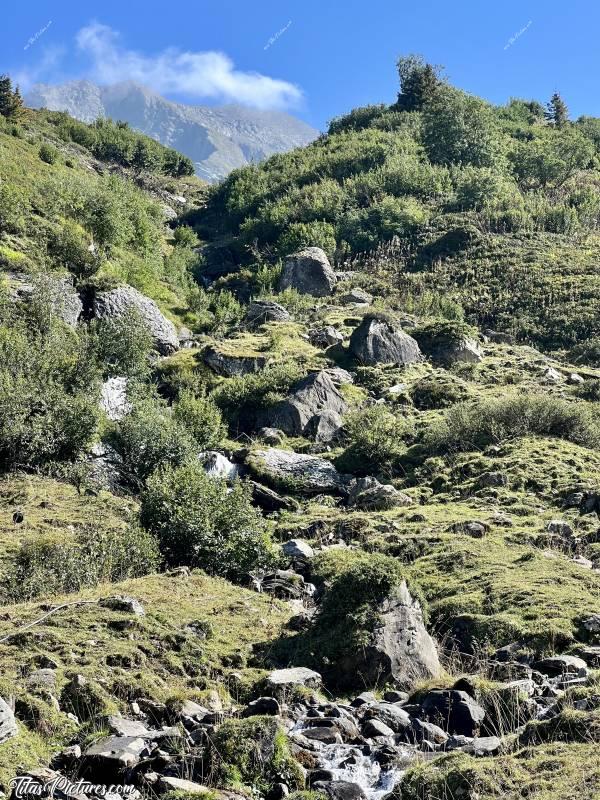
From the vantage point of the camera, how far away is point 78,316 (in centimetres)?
3550

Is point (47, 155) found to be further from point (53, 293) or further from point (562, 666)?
point (562, 666)

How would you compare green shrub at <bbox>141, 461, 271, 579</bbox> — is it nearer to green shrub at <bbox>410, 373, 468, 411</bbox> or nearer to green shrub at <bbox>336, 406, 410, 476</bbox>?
green shrub at <bbox>336, 406, 410, 476</bbox>

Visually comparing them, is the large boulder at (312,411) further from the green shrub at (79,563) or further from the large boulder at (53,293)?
the green shrub at (79,563)

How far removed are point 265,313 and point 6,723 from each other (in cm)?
3652

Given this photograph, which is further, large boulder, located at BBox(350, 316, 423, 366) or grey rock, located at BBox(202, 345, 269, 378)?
large boulder, located at BBox(350, 316, 423, 366)

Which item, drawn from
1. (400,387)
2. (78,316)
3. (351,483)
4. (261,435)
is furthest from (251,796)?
(78,316)

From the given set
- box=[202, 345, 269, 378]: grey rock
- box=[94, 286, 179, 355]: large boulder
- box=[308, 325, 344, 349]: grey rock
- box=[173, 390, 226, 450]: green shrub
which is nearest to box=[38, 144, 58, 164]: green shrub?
box=[94, 286, 179, 355]: large boulder

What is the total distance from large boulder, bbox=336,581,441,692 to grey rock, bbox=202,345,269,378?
23471 millimetres

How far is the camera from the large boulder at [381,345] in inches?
1475

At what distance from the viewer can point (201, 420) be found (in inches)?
1155

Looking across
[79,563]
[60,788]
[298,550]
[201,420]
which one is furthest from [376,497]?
[60,788]

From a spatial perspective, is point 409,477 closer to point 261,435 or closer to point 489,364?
point 261,435

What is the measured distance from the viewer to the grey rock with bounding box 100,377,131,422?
29.6 m

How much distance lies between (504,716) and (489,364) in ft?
95.4
